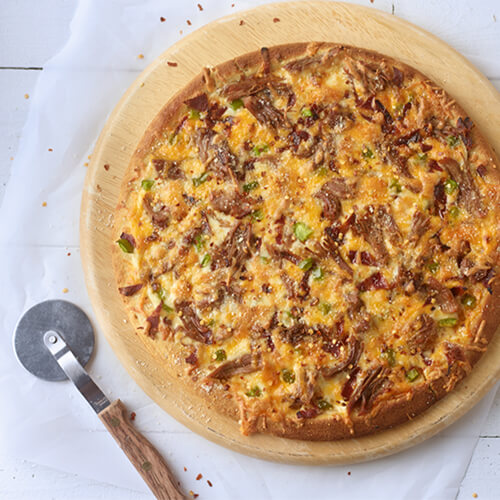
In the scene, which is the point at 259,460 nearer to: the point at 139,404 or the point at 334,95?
the point at 139,404

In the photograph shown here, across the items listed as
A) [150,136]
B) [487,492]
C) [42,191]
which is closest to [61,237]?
[42,191]

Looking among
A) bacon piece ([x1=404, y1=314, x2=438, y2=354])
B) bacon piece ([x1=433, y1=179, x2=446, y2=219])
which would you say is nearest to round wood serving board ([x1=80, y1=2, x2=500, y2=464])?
bacon piece ([x1=433, y1=179, x2=446, y2=219])

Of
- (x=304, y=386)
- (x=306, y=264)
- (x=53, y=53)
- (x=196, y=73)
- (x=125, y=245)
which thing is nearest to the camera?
(x=304, y=386)

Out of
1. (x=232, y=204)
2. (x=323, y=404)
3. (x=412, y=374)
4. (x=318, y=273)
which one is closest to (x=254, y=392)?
(x=323, y=404)

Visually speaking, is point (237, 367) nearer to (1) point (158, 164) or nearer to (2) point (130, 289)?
(2) point (130, 289)

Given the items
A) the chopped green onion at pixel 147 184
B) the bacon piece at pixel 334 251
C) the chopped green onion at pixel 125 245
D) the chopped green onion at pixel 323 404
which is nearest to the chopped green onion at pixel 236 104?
the chopped green onion at pixel 147 184

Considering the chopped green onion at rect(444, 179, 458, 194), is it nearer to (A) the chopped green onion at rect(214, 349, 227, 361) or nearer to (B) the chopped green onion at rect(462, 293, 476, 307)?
(B) the chopped green onion at rect(462, 293, 476, 307)
